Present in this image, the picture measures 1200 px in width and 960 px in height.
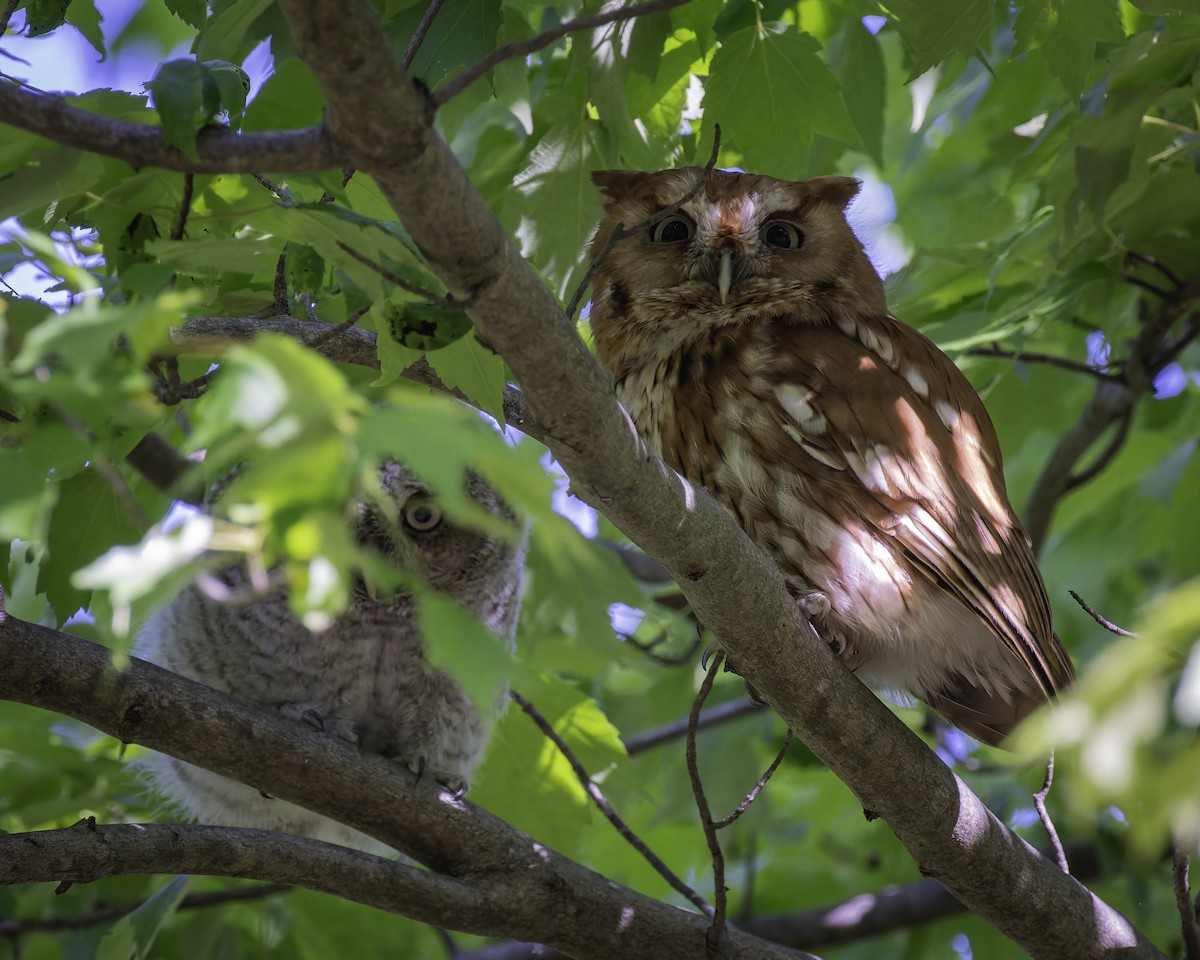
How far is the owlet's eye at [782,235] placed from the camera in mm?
3098

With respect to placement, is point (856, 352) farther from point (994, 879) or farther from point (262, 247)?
point (262, 247)

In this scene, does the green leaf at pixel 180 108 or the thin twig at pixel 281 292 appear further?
the thin twig at pixel 281 292

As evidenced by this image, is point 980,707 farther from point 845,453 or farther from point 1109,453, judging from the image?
point 1109,453

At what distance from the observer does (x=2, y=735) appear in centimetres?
304

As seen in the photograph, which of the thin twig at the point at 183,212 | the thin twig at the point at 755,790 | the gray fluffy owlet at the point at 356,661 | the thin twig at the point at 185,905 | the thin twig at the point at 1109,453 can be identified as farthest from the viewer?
the thin twig at the point at 1109,453

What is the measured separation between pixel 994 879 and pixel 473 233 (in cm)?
176

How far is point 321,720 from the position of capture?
3.13 metres

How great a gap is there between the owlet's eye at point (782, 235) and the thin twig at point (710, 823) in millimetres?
1212

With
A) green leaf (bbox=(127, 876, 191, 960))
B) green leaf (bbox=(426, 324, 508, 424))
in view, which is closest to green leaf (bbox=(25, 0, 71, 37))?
green leaf (bbox=(426, 324, 508, 424))

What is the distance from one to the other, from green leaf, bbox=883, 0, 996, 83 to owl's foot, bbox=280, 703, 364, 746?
212cm

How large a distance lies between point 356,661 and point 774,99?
1.80 m

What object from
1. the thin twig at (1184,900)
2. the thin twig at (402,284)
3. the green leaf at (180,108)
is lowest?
the thin twig at (1184,900)

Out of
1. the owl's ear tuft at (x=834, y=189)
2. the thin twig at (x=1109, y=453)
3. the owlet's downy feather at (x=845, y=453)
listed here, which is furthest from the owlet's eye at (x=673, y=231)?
the thin twig at (x=1109, y=453)

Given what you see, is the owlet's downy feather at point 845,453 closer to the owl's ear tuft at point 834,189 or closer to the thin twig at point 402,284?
the owl's ear tuft at point 834,189
